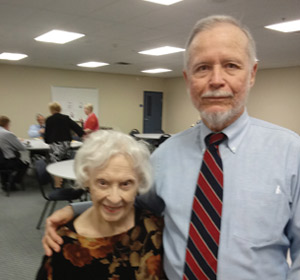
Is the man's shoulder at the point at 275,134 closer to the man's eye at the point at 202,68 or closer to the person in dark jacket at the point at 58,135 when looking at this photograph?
the man's eye at the point at 202,68

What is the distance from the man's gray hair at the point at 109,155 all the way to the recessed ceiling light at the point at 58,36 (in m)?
4.51

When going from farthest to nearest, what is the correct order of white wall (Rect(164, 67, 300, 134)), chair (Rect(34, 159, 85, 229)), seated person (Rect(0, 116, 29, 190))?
white wall (Rect(164, 67, 300, 134))
seated person (Rect(0, 116, 29, 190))
chair (Rect(34, 159, 85, 229))

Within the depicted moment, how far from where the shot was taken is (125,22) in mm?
4539

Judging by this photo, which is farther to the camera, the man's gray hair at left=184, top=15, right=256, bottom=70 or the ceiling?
the ceiling

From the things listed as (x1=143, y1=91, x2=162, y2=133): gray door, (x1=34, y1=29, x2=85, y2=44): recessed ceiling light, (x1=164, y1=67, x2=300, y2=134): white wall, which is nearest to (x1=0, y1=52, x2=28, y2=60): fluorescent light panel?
(x1=34, y1=29, x2=85, y2=44): recessed ceiling light

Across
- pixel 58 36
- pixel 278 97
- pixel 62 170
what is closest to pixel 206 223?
pixel 62 170

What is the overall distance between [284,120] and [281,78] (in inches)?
53.4

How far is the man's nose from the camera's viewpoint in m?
0.98

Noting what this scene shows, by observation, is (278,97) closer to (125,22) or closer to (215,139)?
(125,22)

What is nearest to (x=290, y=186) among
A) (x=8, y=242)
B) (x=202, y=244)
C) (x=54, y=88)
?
(x=202, y=244)

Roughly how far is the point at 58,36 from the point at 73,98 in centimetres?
544

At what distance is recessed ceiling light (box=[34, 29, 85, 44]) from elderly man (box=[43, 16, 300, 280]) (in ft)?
15.6

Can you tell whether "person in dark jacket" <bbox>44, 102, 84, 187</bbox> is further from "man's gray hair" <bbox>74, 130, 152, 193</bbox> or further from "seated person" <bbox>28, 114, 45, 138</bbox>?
"man's gray hair" <bbox>74, 130, 152, 193</bbox>

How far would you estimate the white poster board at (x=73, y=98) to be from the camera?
1055 centimetres
